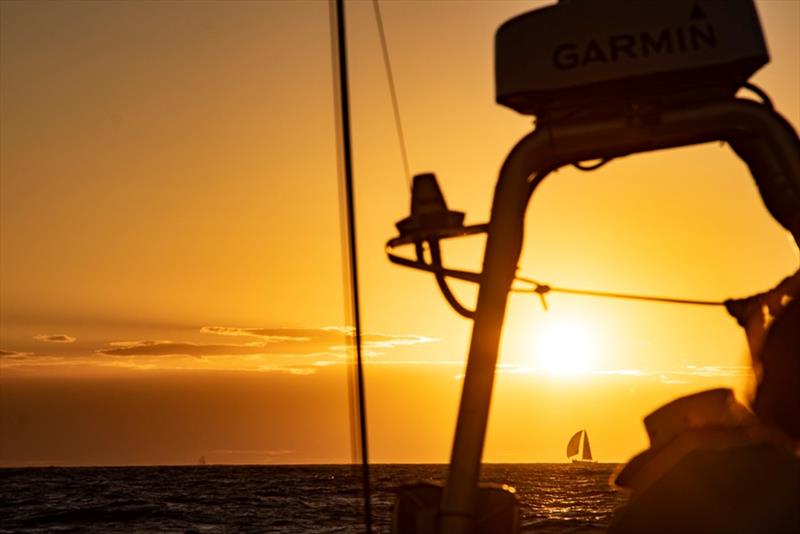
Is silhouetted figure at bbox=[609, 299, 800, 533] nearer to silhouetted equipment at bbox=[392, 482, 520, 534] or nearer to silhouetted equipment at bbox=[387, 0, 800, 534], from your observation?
silhouetted equipment at bbox=[392, 482, 520, 534]

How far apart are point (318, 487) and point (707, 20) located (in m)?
Result: 111

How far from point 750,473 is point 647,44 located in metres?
5.24

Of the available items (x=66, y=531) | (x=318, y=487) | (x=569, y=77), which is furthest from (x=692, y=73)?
(x=318, y=487)

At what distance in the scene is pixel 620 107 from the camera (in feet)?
23.3

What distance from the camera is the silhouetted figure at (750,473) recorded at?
222 cm

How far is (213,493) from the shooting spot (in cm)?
10325

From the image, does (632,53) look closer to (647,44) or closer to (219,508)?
(647,44)

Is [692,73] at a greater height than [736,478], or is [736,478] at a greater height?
[692,73]

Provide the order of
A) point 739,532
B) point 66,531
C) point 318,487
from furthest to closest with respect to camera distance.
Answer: point 318,487, point 66,531, point 739,532

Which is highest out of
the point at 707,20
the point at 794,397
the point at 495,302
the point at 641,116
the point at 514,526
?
the point at 707,20

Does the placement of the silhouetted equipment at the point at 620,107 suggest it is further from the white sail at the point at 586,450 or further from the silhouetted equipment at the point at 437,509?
the white sail at the point at 586,450

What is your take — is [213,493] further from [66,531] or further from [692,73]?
[692,73]

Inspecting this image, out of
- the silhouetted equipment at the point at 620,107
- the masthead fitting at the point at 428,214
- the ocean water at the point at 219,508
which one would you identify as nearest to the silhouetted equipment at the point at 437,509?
the silhouetted equipment at the point at 620,107

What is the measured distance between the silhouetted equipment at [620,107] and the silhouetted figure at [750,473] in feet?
13.9
